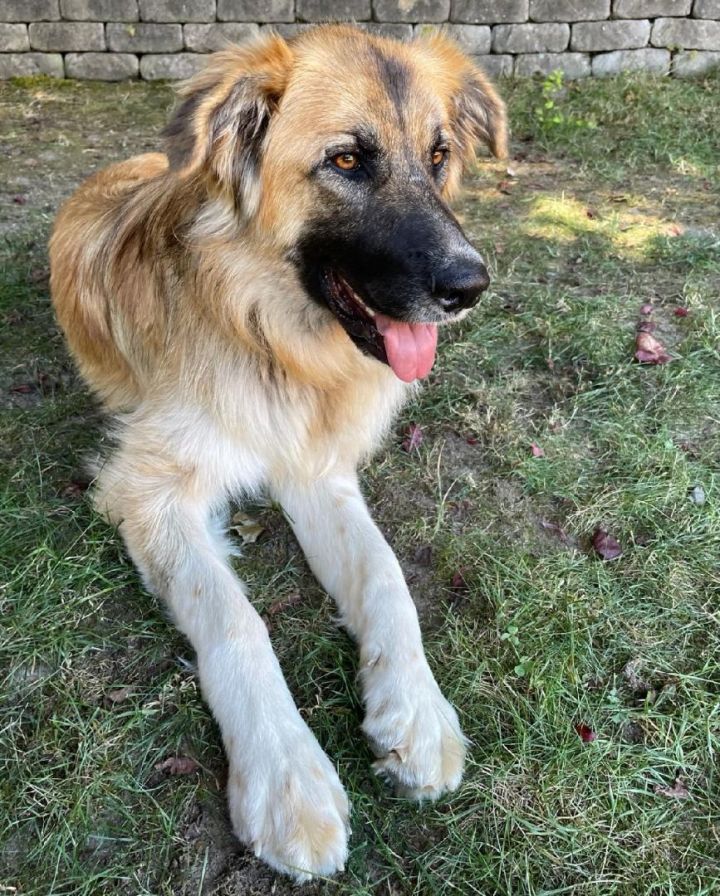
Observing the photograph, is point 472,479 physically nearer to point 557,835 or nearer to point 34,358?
point 557,835

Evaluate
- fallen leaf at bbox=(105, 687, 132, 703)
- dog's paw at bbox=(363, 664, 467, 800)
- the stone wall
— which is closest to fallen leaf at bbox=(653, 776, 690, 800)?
dog's paw at bbox=(363, 664, 467, 800)

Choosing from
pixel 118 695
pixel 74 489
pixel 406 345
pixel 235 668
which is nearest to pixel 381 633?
pixel 235 668

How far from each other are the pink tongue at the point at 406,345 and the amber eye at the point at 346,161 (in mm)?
499

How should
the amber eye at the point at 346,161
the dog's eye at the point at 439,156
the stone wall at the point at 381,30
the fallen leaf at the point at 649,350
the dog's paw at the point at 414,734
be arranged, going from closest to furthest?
the dog's paw at the point at 414,734
the amber eye at the point at 346,161
the dog's eye at the point at 439,156
the fallen leaf at the point at 649,350
the stone wall at the point at 381,30

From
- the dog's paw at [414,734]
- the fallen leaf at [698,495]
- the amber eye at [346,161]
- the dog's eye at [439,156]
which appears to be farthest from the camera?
the fallen leaf at [698,495]

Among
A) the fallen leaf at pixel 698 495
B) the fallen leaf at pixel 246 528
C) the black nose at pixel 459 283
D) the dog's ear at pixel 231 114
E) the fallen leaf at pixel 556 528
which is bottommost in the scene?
the fallen leaf at pixel 246 528

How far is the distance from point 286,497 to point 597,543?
1222 millimetres

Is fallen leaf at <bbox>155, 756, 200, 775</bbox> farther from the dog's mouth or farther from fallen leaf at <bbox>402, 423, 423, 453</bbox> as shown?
fallen leaf at <bbox>402, 423, 423, 453</bbox>

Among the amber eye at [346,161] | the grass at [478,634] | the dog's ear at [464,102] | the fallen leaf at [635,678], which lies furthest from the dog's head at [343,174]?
the fallen leaf at [635,678]

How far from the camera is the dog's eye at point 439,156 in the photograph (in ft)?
8.93

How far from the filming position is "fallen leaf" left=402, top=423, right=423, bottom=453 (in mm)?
Result: 3338

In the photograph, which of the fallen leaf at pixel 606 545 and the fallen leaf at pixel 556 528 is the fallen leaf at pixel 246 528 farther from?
the fallen leaf at pixel 606 545

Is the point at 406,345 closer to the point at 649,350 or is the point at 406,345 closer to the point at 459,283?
the point at 459,283

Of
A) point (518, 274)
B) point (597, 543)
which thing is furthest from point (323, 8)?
point (597, 543)
